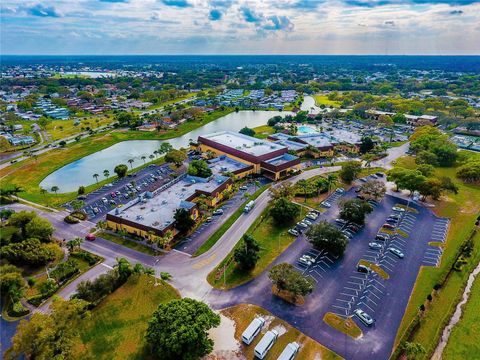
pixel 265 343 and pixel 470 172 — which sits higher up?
pixel 470 172

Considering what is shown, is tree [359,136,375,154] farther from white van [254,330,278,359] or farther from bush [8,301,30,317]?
bush [8,301,30,317]

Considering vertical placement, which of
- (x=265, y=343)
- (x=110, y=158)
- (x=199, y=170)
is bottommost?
(x=110, y=158)

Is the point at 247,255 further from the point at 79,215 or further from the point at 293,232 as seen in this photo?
the point at 79,215

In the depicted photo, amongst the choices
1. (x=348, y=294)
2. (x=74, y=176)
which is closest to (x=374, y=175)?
(x=348, y=294)

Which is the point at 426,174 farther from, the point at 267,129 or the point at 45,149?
the point at 45,149

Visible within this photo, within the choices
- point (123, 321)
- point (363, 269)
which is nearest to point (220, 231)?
point (123, 321)

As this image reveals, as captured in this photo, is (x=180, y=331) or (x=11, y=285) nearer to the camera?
(x=180, y=331)

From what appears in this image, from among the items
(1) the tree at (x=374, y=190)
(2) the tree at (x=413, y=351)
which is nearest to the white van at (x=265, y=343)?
(2) the tree at (x=413, y=351)
